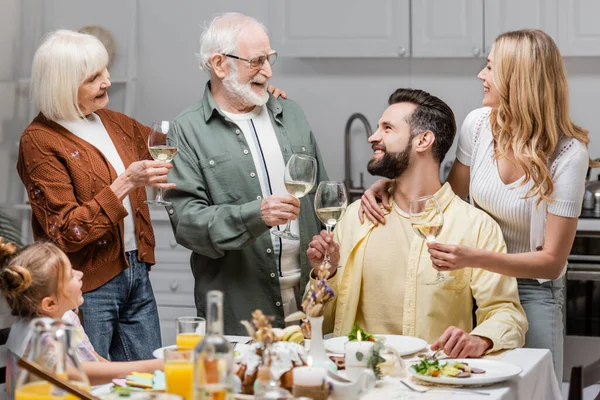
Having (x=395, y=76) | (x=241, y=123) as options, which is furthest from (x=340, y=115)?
(x=241, y=123)

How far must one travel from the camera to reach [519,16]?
4359mm

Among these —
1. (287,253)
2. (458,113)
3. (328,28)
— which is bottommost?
(287,253)

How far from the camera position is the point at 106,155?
279 cm

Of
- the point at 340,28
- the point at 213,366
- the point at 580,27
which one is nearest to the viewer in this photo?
the point at 213,366

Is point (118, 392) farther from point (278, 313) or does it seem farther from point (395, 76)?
point (395, 76)

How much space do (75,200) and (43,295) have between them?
642 mm

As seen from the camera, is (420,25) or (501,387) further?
(420,25)

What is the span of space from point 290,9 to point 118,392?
10.4ft

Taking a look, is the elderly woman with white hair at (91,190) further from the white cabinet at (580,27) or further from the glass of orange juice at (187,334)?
the white cabinet at (580,27)

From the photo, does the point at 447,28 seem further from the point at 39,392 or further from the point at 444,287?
the point at 39,392

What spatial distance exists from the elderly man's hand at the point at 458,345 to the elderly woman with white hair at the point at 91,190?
91cm

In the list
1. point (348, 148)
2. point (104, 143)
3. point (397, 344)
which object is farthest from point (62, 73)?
point (348, 148)

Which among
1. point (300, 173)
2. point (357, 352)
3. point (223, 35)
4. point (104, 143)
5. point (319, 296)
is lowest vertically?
point (357, 352)

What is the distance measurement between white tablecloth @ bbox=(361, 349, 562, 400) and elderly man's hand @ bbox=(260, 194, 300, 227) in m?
0.67
